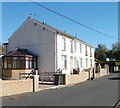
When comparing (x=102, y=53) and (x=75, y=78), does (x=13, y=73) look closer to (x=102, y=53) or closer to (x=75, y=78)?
(x=75, y=78)

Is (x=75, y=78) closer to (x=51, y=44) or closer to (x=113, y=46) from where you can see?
(x=51, y=44)

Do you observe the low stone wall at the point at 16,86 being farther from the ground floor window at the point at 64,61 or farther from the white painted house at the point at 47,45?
the ground floor window at the point at 64,61

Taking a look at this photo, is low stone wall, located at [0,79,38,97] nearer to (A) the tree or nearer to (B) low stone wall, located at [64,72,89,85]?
(B) low stone wall, located at [64,72,89,85]

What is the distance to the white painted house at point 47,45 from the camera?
2511 cm

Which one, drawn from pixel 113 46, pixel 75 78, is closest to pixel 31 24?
pixel 75 78

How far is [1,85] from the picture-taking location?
12188mm

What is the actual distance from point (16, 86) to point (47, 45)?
12732mm

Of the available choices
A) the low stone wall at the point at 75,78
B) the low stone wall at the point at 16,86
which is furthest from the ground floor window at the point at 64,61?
the low stone wall at the point at 16,86

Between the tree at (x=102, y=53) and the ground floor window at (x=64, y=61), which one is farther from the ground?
the tree at (x=102, y=53)

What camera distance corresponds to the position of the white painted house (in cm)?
2511

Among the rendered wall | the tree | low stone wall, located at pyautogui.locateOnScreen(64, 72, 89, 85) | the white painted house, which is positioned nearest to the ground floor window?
the white painted house

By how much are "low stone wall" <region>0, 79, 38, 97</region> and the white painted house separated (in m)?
10.2

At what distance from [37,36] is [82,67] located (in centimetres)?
1149

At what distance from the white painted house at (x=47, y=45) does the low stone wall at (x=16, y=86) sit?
1025 cm
